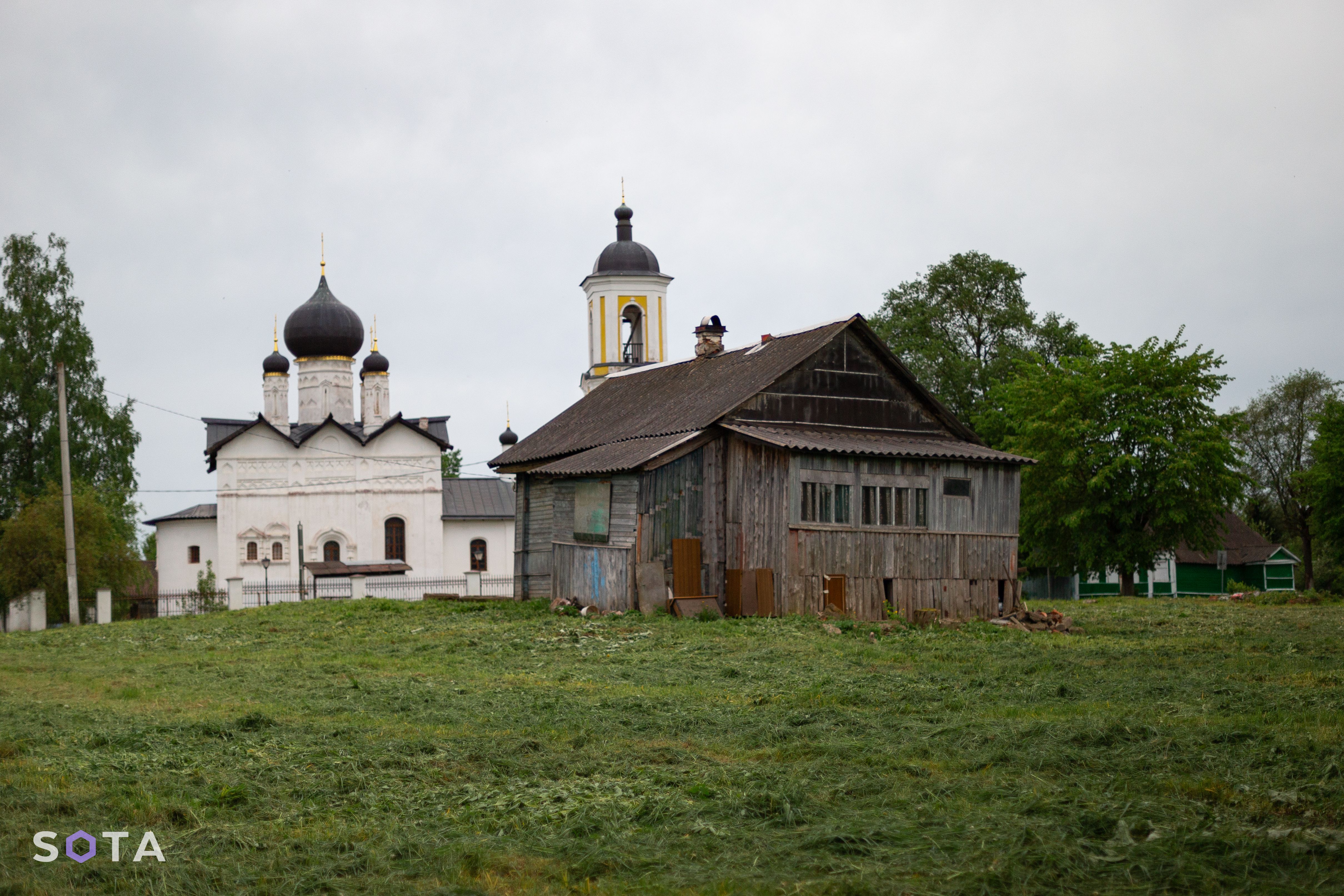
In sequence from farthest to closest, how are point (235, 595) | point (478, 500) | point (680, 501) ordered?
point (478, 500)
point (235, 595)
point (680, 501)

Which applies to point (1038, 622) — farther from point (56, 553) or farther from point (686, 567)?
point (56, 553)

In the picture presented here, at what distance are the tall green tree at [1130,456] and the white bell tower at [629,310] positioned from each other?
1416 cm

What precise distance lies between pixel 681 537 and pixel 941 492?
5.06 meters

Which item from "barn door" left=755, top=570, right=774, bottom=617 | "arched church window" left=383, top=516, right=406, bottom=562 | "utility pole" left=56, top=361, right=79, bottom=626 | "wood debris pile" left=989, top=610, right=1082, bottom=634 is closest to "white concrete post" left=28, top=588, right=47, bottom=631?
"utility pole" left=56, top=361, right=79, bottom=626

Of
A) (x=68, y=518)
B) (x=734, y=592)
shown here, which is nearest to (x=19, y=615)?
(x=68, y=518)

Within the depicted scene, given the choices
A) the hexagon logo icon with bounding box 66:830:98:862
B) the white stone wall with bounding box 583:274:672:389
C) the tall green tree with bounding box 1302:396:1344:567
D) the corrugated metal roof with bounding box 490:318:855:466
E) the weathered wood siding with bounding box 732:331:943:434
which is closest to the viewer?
the hexagon logo icon with bounding box 66:830:98:862

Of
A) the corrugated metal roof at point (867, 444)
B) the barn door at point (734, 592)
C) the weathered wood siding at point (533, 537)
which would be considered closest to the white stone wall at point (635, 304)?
the weathered wood siding at point (533, 537)

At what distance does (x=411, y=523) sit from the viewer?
52.9 m

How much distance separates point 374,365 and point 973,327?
2577 cm

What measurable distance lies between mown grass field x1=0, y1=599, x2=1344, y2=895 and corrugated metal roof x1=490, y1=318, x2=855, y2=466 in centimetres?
903

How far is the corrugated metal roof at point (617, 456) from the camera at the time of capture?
→ 933 inches

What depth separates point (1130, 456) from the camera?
3944cm

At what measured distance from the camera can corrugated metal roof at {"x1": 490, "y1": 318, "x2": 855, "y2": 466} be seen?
25406 mm

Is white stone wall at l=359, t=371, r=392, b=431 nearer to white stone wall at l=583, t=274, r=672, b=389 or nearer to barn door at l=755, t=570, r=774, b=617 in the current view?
white stone wall at l=583, t=274, r=672, b=389
